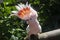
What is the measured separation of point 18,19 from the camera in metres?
2.65

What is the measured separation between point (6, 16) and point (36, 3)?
591 millimetres

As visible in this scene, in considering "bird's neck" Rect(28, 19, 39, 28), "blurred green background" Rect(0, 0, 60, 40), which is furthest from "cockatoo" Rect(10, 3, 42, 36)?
"blurred green background" Rect(0, 0, 60, 40)

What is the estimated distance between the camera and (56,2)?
343cm

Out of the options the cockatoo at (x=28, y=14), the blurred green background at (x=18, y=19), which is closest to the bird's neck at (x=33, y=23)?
the cockatoo at (x=28, y=14)

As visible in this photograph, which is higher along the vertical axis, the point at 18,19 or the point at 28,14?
the point at 28,14

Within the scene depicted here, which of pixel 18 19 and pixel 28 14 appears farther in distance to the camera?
pixel 18 19

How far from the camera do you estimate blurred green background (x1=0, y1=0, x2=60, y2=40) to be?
2.48 m

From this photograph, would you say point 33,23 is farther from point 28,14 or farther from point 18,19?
point 18,19

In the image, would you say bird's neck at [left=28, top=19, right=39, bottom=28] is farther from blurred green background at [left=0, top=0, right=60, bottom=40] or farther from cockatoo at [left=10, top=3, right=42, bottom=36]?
blurred green background at [left=0, top=0, right=60, bottom=40]

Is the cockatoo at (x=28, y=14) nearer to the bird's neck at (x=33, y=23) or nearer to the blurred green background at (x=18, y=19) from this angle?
the bird's neck at (x=33, y=23)

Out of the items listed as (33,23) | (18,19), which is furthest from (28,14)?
(18,19)

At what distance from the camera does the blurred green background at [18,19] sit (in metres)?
2.48

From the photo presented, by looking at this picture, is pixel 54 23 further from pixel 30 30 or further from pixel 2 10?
pixel 30 30

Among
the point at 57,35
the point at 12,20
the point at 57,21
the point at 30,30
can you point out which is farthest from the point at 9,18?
the point at 57,21
